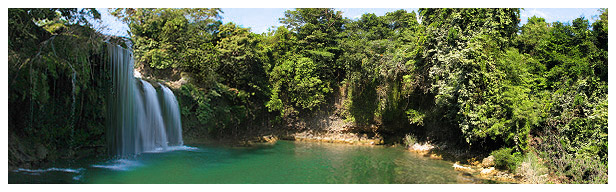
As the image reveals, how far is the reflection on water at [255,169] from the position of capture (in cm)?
1025

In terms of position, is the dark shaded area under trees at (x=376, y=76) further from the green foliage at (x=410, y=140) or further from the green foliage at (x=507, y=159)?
the green foliage at (x=410, y=140)

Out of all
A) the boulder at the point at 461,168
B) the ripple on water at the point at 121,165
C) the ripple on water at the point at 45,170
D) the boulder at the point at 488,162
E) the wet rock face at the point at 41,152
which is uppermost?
the wet rock face at the point at 41,152

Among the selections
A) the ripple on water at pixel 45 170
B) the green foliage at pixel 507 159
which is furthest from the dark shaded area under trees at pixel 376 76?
the ripple on water at pixel 45 170

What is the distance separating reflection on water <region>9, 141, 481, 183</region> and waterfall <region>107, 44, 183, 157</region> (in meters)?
0.75

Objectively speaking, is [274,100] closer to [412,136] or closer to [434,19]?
[412,136]

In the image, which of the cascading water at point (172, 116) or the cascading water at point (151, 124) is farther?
the cascading water at point (172, 116)

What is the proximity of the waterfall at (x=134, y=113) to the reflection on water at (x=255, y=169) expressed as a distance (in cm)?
75

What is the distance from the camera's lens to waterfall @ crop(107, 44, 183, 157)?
1244 centimetres

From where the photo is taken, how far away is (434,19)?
613 inches

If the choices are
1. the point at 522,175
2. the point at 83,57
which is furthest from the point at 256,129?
the point at 522,175

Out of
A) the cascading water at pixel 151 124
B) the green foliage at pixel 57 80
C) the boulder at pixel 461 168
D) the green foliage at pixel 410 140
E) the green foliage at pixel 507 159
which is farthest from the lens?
the green foliage at pixel 410 140

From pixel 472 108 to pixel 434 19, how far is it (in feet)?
14.2

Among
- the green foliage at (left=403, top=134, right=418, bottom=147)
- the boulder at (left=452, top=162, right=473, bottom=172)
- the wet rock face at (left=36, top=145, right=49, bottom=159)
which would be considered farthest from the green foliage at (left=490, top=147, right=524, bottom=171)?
the wet rock face at (left=36, top=145, right=49, bottom=159)
